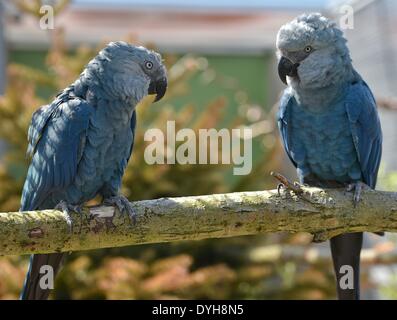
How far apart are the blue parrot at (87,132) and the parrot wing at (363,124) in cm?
81

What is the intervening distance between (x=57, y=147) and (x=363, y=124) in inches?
50.5

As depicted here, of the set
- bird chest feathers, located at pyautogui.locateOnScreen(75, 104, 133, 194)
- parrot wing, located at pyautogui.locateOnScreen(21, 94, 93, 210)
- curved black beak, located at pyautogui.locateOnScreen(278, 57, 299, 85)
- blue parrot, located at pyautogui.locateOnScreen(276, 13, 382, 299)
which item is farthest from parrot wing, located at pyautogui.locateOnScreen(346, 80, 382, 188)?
parrot wing, located at pyautogui.locateOnScreen(21, 94, 93, 210)

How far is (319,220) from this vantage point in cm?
221

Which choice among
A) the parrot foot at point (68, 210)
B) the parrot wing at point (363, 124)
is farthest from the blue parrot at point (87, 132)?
the parrot wing at point (363, 124)

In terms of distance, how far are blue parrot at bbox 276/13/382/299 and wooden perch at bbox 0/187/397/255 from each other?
30 centimetres

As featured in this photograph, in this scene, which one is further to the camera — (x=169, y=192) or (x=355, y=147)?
(x=169, y=192)

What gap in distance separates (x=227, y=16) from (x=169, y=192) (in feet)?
8.43

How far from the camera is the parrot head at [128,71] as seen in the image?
244 cm

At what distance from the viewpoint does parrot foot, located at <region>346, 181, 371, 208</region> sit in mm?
2290

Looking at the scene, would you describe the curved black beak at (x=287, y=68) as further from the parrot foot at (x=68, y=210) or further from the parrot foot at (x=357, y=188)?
the parrot foot at (x=68, y=210)

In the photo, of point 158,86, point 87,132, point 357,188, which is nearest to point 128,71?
point 158,86

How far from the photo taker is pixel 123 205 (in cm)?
223

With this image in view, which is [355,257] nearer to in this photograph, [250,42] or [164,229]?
[164,229]

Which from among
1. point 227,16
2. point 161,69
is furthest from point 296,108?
point 227,16
